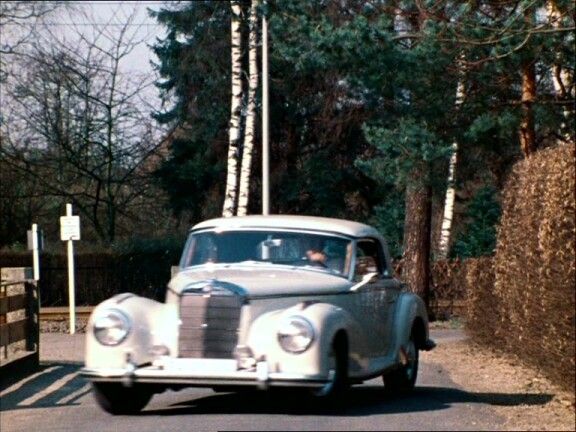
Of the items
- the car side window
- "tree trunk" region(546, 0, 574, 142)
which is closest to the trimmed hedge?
the car side window

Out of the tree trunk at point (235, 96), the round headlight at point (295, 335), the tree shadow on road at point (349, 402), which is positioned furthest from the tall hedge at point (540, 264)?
the tree trunk at point (235, 96)

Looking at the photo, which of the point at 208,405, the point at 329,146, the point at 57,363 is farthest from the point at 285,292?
the point at 329,146

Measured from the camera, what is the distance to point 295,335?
36.2 ft

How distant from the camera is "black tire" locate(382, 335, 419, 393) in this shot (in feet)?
45.7

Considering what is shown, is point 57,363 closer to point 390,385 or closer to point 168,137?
point 390,385

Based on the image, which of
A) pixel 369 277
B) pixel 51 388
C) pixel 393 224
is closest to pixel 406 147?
pixel 51 388

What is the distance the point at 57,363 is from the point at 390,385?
7.63 metres

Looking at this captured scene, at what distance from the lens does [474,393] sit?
48.4 feet

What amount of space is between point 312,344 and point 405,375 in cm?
322

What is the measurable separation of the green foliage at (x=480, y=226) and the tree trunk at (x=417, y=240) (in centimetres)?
761

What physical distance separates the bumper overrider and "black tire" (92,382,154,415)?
0.28 m

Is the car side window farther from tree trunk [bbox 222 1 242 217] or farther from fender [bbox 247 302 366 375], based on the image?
tree trunk [bbox 222 1 242 217]

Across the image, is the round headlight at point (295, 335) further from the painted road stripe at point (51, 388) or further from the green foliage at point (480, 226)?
the green foliage at point (480, 226)

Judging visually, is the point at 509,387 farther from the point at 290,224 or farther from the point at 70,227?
the point at 70,227
